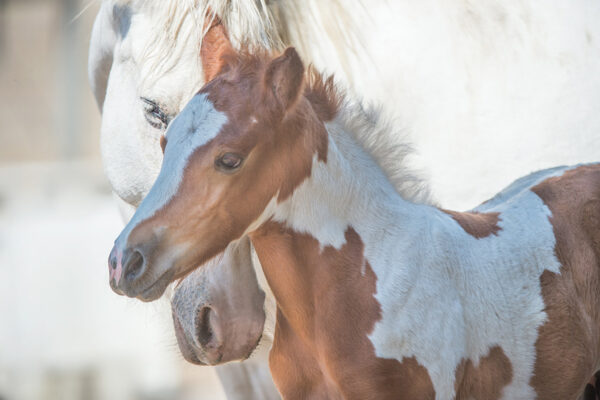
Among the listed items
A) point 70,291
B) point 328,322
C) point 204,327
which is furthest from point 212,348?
point 70,291

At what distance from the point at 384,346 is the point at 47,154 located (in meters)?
3.70

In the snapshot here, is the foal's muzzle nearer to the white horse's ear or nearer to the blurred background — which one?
the white horse's ear

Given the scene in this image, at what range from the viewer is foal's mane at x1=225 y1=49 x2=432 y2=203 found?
1.00 metres

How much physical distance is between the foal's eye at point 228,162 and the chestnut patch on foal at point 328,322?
11 centimetres

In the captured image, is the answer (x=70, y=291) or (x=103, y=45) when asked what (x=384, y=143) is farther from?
(x=70, y=291)

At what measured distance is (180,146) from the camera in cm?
93

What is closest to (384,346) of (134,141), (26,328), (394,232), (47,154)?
(394,232)

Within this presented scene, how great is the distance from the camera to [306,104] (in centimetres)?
100

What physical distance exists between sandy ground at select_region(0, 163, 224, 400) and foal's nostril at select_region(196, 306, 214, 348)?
2359mm

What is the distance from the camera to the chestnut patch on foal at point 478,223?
111 cm

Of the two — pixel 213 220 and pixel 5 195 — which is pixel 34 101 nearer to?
pixel 5 195

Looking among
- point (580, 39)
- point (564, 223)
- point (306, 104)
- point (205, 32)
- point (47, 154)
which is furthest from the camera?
point (47, 154)

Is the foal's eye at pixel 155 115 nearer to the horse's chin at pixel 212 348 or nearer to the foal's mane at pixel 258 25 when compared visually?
the foal's mane at pixel 258 25

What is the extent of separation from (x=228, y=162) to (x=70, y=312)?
Answer: 9.56ft
